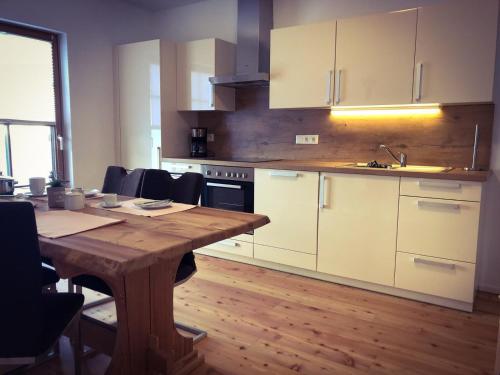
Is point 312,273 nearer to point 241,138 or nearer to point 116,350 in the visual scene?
point 241,138

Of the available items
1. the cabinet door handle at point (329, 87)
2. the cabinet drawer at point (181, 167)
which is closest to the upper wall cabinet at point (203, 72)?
the cabinet drawer at point (181, 167)

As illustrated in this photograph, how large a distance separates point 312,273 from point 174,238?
2.06 meters

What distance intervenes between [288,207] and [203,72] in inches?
64.8

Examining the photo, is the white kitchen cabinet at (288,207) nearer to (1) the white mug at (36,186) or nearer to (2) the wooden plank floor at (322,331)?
(2) the wooden plank floor at (322,331)

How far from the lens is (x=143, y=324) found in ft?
5.45

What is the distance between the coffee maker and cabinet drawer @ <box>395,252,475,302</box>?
229 centimetres

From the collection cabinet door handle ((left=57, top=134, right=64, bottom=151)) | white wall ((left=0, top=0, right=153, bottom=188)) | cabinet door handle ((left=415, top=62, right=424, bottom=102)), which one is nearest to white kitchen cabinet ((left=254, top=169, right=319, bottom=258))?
cabinet door handle ((left=415, top=62, right=424, bottom=102))

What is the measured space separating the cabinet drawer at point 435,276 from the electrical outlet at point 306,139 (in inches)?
53.2

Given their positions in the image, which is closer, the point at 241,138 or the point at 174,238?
the point at 174,238

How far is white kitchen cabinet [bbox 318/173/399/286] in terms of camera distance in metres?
2.84

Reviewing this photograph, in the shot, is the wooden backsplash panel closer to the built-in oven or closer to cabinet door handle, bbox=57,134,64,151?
the built-in oven

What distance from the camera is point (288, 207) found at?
10.8 feet

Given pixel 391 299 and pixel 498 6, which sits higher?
pixel 498 6

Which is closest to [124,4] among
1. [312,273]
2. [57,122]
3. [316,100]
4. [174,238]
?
[57,122]
